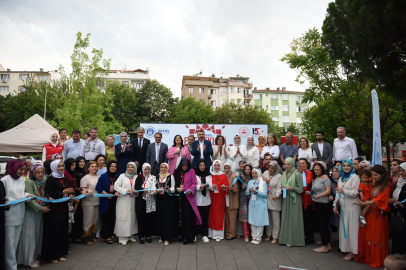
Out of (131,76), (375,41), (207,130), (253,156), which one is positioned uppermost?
(131,76)

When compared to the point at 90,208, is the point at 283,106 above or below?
above

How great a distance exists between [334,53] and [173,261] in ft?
19.1

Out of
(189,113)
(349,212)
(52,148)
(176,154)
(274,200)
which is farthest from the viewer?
(189,113)

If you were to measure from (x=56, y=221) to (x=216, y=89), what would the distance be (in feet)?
165

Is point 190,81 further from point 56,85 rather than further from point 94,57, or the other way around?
point 94,57

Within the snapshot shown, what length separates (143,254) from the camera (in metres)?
5.27

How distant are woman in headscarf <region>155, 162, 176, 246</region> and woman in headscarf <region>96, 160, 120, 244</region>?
0.97m

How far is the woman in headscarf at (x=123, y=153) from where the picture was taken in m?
7.18

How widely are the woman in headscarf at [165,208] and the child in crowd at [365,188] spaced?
3807mm

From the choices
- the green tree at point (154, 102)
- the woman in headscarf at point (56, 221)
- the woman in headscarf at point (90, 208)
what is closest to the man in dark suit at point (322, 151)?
the woman in headscarf at point (90, 208)

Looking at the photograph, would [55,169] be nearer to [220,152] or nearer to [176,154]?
[176,154]

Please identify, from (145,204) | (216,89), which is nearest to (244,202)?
(145,204)

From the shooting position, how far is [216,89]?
53.7 metres

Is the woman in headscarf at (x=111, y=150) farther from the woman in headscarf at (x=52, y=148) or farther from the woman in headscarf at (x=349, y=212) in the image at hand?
the woman in headscarf at (x=349, y=212)
